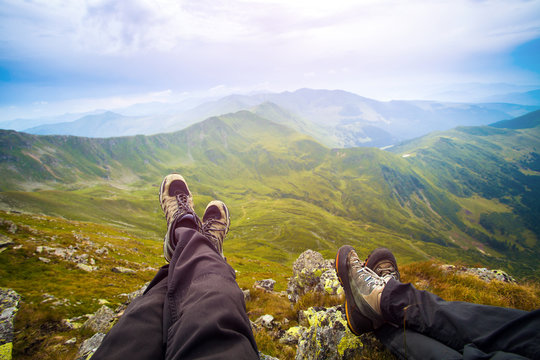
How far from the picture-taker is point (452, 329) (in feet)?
9.77

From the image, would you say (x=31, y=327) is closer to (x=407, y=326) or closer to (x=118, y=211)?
(x=407, y=326)

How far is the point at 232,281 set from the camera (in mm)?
3680

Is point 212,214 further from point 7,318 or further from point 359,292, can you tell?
point 7,318

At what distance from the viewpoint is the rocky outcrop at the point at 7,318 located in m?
5.19

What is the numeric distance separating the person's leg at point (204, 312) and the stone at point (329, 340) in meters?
2.46

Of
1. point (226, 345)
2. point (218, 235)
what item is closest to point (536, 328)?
point (226, 345)

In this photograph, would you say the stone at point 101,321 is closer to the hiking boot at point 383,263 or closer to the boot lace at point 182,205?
the boot lace at point 182,205

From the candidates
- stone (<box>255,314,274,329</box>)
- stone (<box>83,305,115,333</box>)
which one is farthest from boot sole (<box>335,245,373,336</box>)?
stone (<box>83,305,115,333</box>)

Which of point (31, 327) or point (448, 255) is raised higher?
point (31, 327)

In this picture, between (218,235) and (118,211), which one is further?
(118,211)

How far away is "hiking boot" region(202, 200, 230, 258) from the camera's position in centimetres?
687

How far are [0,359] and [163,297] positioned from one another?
530 centimetres

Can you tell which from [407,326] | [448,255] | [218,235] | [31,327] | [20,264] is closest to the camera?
[407,326]

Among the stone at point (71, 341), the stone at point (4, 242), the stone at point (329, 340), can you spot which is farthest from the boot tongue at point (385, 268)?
the stone at point (4, 242)
